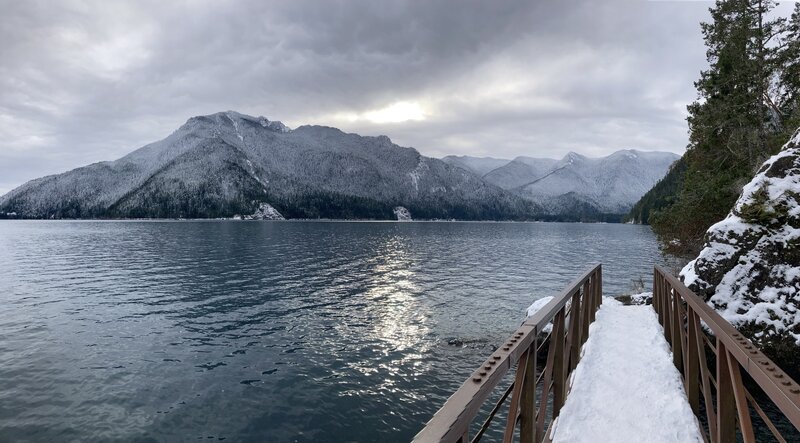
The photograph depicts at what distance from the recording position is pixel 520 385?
4289 millimetres

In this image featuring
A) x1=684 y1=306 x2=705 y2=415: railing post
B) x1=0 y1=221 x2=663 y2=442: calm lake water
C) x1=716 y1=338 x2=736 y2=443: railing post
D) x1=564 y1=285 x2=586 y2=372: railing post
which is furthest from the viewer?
x1=0 y1=221 x2=663 y2=442: calm lake water

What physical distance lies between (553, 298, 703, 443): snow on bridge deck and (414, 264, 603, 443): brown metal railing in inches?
14.6

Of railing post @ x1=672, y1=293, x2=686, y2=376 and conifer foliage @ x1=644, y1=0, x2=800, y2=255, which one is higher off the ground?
conifer foliage @ x1=644, y1=0, x2=800, y2=255

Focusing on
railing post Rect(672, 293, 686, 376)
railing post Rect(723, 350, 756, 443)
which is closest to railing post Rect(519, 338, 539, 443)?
railing post Rect(723, 350, 756, 443)

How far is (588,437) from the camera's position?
535 centimetres

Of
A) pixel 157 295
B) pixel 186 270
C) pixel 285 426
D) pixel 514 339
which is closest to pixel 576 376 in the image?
pixel 514 339

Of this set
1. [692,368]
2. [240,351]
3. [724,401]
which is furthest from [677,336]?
[240,351]

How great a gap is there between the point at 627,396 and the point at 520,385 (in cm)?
353

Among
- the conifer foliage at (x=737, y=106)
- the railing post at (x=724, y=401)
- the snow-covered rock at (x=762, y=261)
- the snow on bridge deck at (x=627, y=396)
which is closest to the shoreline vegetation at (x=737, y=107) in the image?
the conifer foliage at (x=737, y=106)

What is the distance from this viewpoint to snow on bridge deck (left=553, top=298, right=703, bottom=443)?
5504mm

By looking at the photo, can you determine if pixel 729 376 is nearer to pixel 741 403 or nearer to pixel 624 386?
pixel 741 403

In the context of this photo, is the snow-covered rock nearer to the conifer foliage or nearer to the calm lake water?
the calm lake water

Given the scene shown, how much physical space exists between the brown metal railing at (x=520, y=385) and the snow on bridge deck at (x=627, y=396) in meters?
0.37

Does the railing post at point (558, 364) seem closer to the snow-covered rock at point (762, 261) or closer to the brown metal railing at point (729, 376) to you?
the brown metal railing at point (729, 376)
